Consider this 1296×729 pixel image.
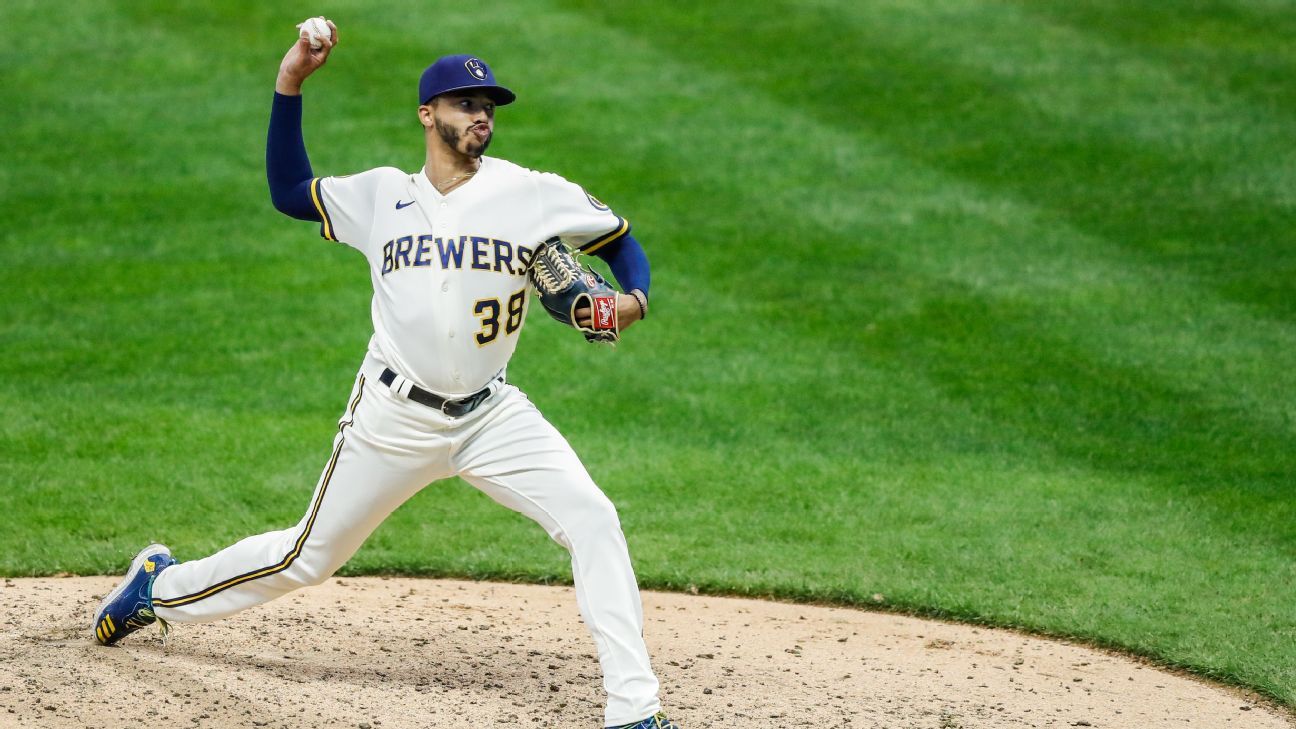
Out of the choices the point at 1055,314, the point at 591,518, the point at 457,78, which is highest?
the point at 457,78

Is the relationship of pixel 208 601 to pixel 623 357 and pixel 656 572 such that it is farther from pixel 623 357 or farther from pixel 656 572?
pixel 623 357

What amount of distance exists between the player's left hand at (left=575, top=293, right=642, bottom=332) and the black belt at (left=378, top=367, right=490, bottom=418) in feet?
1.42

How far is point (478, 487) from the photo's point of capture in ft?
15.7

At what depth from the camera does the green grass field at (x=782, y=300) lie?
6.78 metres

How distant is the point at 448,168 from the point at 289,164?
58 centimetres

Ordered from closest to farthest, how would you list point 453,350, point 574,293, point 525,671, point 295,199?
point 574,293
point 453,350
point 295,199
point 525,671

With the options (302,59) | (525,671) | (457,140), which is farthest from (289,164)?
(525,671)

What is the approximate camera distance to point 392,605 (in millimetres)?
6051

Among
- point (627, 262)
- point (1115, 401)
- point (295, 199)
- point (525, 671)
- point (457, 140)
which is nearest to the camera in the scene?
point (457, 140)

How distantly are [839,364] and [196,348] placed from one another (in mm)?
3863

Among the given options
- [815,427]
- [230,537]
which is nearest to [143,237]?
[230,537]

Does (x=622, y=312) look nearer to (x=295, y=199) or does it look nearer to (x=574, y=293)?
(x=574, y=293)

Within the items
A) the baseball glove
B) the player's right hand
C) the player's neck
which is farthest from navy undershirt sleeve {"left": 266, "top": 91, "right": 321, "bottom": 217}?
the baseball glove

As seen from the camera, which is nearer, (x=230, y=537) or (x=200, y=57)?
(x=230, y=537)
